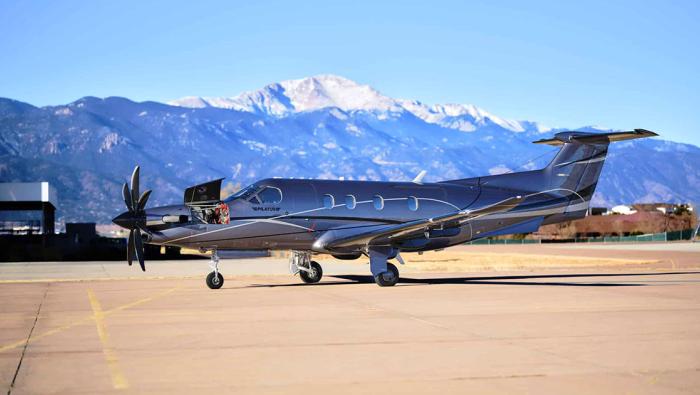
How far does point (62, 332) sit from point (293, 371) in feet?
20.2

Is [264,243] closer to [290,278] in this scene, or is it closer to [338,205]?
[338,205]

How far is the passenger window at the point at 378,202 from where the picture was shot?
2811cm

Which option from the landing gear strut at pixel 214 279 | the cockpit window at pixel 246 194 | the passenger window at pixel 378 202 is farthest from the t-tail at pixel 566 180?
the landing gear strut at pixel 214 279

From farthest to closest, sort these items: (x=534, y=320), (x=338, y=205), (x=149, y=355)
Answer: (x=338, y=205) → (x=534, y=320) → (x=149, y=355)

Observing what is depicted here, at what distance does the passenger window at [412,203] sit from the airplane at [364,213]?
0.12ft

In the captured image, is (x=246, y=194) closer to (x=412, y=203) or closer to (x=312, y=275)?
(x=312, y=275)

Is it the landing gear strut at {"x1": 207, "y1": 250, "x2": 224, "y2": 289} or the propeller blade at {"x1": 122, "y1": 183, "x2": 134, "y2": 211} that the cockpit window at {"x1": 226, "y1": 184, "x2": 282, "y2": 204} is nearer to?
the landing gear strut at {"x1": 207, "y1": 250, "x2": 224, "y2": 289}

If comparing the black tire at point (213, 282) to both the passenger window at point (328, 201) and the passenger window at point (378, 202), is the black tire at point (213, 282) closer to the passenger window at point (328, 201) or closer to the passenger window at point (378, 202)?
the passenger window at point (328, 201)

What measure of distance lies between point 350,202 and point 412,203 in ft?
7.55

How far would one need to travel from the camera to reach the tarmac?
10734 mm

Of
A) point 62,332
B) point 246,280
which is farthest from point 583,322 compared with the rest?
point 246,280

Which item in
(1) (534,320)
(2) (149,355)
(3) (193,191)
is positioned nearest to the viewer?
(2) (149,355)

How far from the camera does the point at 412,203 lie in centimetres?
2878

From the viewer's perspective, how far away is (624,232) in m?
144
